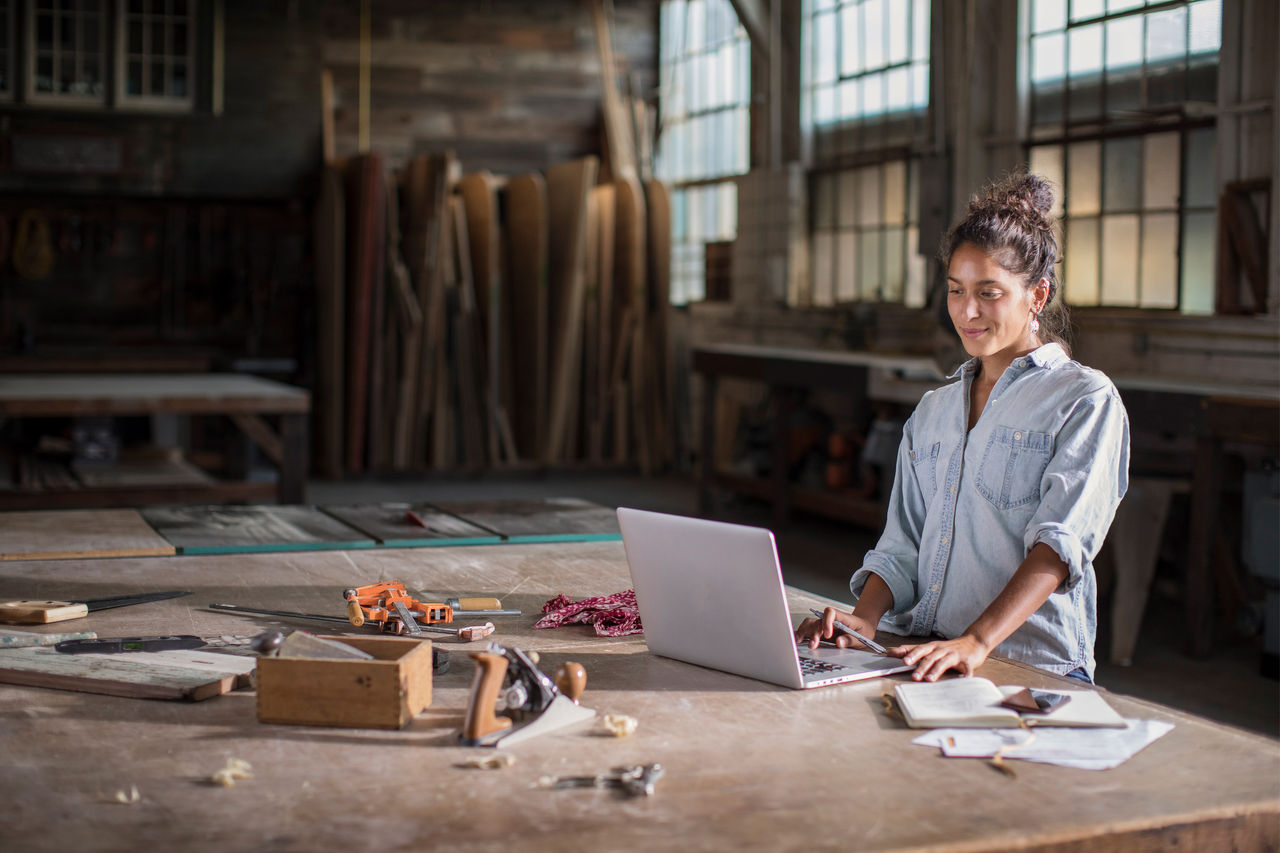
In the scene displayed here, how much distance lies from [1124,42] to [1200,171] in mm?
793

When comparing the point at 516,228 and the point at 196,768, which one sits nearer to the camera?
the point at 196,768

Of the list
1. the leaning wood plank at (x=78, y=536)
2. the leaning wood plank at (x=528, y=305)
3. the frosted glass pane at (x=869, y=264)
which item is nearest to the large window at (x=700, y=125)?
the leaning wood plank at (x=528, y=305)

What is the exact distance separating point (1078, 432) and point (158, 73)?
973cm

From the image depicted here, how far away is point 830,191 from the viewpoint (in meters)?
8.81

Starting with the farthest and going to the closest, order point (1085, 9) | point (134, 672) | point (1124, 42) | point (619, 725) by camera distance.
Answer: point (1085, 9) < point (1124, 42) < point (134, 672) < point (619, 725)

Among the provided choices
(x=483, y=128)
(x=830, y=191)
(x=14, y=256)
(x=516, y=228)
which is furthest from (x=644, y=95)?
(x=14, y=256)

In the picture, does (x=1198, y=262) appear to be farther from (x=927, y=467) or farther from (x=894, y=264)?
(x=927, y=467)

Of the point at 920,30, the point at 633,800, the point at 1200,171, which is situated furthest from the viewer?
the point at 920,30

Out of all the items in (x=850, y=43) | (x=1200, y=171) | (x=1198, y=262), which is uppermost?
(x=850, y=43)

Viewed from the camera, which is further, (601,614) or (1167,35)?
(1167,35)

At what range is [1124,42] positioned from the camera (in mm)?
6320

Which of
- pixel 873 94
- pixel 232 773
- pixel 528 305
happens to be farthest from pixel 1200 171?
pixel 232 773

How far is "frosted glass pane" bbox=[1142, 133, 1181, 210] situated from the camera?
6.10 m

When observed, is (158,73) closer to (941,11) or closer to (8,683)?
(941,11)
